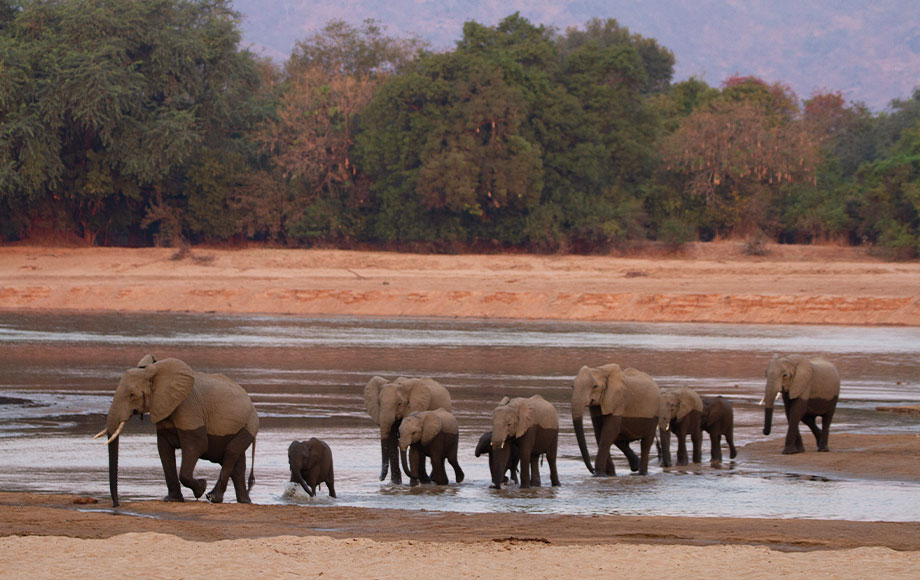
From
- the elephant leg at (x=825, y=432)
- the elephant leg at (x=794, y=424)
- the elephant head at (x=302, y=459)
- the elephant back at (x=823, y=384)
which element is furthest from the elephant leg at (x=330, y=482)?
the elephant back at (x=823, y=384)

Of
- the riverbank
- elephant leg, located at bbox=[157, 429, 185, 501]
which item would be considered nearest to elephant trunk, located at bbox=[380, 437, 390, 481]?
elephant leg, located at bbox=[157, 429, 185, 501]

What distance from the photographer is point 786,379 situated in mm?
16188

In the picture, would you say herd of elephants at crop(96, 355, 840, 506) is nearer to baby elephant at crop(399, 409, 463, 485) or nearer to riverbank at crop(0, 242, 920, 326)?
baby elephant at crop(399, 409, 463, 485)

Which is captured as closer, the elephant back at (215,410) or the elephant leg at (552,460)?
the elephant back at (215,410)

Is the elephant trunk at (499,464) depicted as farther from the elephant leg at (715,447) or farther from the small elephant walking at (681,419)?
the elephant leg at (715,447)

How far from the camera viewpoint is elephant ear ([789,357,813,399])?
16.0 meters

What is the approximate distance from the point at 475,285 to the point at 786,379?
78.4 feet

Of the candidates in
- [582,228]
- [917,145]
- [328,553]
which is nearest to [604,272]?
[582,228]

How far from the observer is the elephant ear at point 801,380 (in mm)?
15977

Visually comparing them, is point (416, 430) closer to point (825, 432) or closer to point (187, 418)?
point (187, 418)

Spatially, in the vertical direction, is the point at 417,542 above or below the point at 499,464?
above

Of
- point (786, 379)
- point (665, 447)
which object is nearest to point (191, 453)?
point (665, 447)

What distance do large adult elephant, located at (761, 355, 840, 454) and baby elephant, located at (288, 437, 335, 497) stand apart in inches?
258

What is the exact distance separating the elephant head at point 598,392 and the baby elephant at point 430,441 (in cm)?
158
